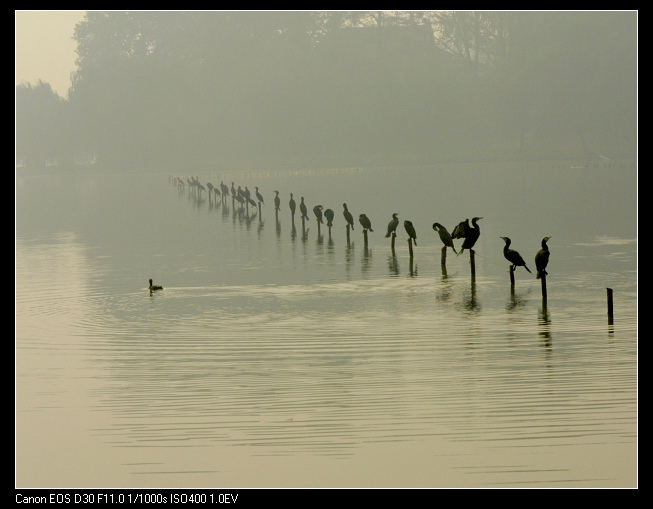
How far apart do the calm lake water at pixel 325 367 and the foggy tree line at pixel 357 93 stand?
5851cm

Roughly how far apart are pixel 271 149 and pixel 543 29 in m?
24.6

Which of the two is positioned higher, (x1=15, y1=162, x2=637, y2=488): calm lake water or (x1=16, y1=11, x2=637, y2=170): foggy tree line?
(x1=16, y1=11, x2=637, y2=170): foggy tree line

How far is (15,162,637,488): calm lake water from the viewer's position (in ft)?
30.3

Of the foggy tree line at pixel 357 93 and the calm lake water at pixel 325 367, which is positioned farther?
the foggy tree line at pixel 357 93

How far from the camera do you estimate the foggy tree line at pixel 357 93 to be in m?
84.4

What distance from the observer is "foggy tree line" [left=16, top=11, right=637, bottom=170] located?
8438 cm

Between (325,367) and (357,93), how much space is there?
8039 centimetres

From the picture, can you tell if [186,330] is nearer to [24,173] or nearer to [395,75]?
[395,75]

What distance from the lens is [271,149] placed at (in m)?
92.6

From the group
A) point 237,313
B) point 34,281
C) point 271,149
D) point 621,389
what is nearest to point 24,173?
point 271,149

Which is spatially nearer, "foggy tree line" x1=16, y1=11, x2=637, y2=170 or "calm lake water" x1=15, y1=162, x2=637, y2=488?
"calm lake water" x1=15, y1=162, x2=637, y2=488

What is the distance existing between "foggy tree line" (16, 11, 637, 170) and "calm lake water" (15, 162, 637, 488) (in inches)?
2304

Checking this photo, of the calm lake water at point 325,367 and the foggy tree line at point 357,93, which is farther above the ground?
the foggy tree line at point 357,93

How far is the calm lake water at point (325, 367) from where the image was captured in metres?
9.23
